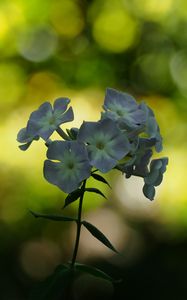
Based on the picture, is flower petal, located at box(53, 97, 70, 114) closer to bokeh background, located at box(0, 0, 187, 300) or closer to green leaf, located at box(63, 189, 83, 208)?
green leaf, located at box(63, 189, 83, 208)

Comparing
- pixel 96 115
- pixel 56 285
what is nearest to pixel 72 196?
pixel 56 285

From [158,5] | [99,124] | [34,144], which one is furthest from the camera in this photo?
[158,5]

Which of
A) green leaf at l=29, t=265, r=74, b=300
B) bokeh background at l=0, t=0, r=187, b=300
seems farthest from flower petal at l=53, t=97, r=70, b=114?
bokeh background at l=0, t=0, r=187, b=300

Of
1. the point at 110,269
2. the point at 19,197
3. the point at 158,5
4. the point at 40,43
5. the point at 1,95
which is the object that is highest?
the point at 158,5

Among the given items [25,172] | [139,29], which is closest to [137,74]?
[139,29]

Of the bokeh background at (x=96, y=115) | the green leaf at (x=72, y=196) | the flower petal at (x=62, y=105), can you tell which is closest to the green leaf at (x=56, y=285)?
the green leaf at (x=72, y=196)

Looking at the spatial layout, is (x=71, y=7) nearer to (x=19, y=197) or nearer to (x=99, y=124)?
(x=19, y=197)

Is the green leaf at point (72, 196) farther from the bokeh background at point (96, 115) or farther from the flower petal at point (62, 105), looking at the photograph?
the bokeh background at point (96, 115)
